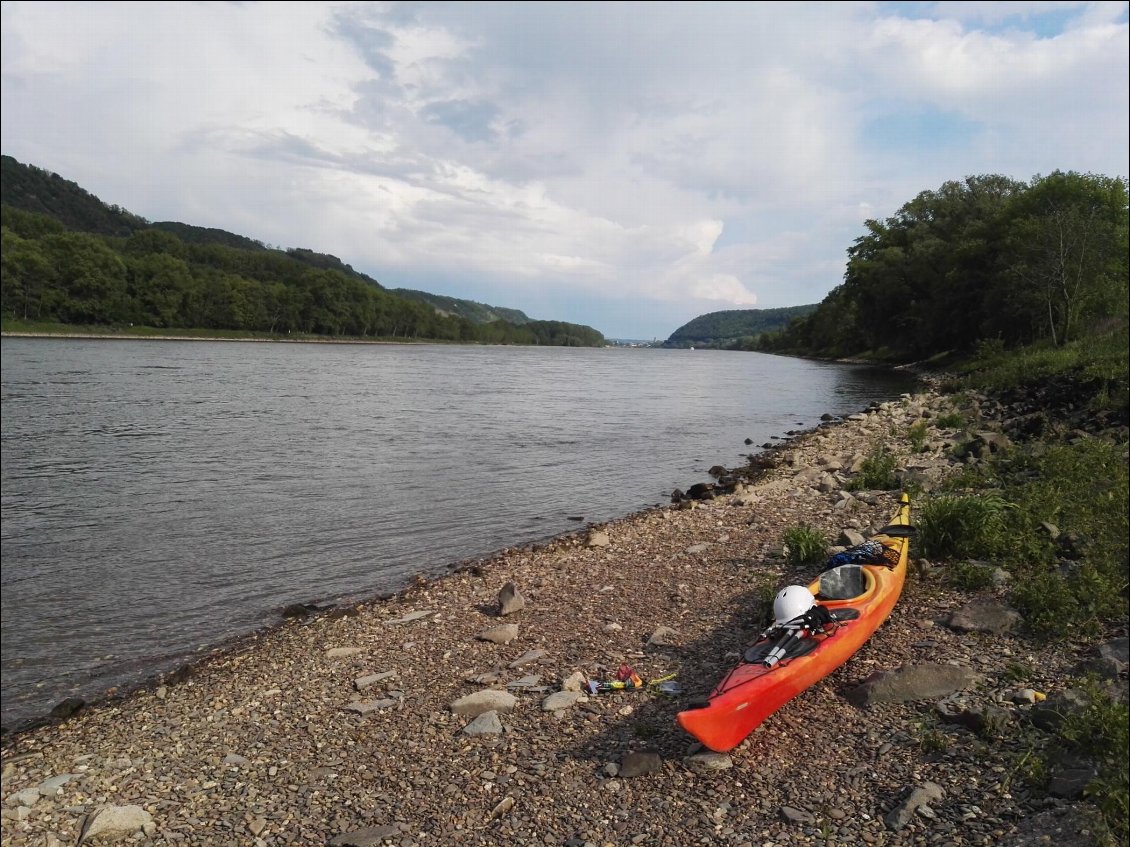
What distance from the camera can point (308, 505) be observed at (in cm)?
1762

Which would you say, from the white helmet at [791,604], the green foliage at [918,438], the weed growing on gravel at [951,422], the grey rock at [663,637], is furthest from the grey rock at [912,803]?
the weed growing on gravel at [951,422]

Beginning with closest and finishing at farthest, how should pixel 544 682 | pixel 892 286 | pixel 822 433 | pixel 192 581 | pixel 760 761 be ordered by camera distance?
pixel 760 761 < pixel 544 682 < pixel 192 581 < pixel 822 433 < pixel 892 286

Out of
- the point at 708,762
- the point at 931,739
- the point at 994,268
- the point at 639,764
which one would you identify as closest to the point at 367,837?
the point at 639,764

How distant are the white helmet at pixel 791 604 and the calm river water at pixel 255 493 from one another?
745cm

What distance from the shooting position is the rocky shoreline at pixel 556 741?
210 inches

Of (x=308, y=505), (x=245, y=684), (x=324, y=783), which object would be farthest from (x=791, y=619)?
(x=308, y=505)

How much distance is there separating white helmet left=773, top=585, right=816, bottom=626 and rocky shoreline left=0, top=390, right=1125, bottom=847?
0.76 m

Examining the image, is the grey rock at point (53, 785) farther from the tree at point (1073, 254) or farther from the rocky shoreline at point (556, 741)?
the tree at point (1073, 254)

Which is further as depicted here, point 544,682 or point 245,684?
point 245,684

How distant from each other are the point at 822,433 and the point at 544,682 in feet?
81.0

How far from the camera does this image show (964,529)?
9820 mm

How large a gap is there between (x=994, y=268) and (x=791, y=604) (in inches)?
2231

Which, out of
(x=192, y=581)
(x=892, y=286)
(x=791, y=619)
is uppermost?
(x=892, y=286)

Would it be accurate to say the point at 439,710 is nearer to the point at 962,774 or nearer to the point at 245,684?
the point at 245,684
